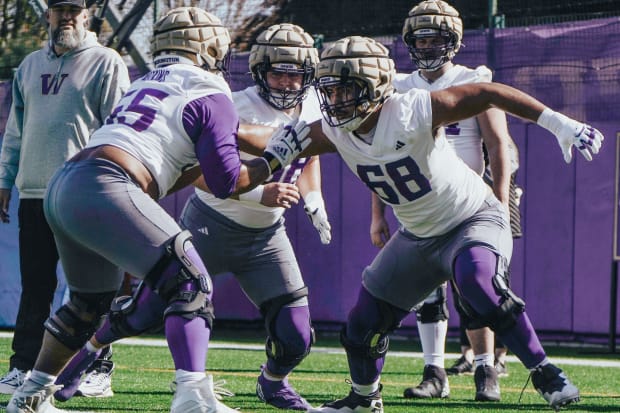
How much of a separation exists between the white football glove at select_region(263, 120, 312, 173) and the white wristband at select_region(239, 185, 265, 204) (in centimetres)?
29

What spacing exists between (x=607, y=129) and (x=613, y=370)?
245cm

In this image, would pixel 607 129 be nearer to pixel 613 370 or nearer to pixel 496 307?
pixel 613 370

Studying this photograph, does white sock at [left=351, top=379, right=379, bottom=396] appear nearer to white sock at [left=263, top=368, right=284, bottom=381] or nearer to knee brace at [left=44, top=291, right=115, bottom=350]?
white sock at [left=263, top=368, right=284, bottom=381]

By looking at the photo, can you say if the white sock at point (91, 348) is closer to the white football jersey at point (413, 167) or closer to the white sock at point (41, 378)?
the white sock at point (41, 378)

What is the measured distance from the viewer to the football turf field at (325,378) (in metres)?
5.84

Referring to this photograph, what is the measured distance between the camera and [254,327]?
11227 mm

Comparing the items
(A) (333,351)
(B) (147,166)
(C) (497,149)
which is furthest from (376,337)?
(A) (333,351)

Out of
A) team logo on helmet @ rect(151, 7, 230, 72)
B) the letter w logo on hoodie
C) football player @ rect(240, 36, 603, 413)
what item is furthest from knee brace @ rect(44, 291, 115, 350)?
the letter w logo on hoodie

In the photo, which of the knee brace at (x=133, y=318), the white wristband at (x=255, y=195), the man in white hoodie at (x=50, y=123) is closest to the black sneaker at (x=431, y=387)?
the white wristband at (x=255, y=195)

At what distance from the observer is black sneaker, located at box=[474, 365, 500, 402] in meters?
6.14

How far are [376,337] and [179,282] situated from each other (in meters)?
1.25

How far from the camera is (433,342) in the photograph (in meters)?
6.61

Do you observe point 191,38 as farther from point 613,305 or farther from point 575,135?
point 613,305

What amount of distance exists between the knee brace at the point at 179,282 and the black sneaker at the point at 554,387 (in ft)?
4.63
